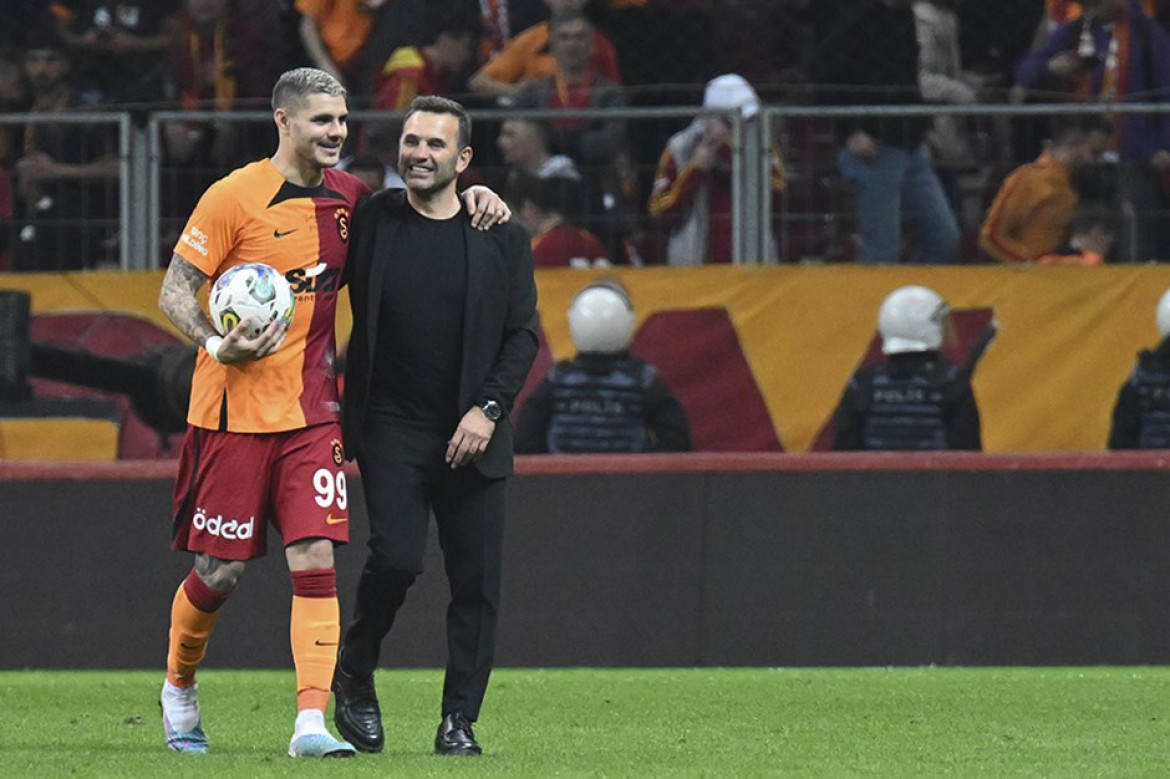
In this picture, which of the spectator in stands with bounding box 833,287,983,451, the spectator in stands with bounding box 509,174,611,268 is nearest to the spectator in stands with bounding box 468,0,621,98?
the spectator in stands with bounding box 509,174,611,268

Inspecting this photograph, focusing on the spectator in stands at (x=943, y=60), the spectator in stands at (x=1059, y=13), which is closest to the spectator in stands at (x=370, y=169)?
the spectator in stands at (x=943, y=60)

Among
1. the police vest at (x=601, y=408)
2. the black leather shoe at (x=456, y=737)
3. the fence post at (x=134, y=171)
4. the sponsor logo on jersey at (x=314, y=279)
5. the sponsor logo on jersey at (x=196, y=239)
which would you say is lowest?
the black leather shoe at (x=456, y=737)

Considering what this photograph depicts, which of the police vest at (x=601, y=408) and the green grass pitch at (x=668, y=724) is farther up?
the police vest at (x=601, y=408)

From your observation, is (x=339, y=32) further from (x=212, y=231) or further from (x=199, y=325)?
(x=199, y=325)

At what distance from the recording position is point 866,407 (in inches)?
465

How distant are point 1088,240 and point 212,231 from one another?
5.96 m

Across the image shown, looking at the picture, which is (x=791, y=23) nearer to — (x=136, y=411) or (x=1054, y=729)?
(x=136, y=411)

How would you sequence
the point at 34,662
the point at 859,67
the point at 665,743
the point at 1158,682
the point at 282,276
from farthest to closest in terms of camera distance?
the point at 859,67 → the point at 34,662 → the point at 1158,682 → the point at 665,743 → the point at 282,276

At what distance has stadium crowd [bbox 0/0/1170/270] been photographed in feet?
38.2

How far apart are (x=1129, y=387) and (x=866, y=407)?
1.32m

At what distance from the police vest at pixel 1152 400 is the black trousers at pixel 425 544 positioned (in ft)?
17.4

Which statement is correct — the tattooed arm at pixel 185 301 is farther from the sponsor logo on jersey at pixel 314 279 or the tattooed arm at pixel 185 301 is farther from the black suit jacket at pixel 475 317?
the black suit jacket at pixel 475 317

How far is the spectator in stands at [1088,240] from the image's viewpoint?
11648 millimetres

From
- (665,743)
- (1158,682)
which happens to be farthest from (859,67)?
(665,743)
